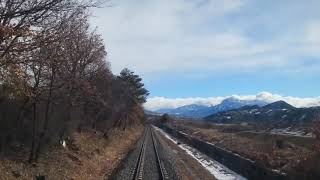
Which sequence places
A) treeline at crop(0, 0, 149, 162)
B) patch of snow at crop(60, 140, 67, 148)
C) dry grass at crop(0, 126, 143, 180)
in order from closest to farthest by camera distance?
treeline at crop(0, 0, 149, 162) → dry grass at crop(0, 126, 143, 180) → patch of snow at crop(60, 140, 67, 148)

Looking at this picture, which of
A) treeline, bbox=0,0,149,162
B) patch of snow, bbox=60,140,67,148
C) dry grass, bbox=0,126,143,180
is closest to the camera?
treeline, bbox=0,0,149,162

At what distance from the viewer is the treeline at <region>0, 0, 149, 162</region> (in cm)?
1374

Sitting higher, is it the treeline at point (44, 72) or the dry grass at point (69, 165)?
the treeline at point (44, 72)

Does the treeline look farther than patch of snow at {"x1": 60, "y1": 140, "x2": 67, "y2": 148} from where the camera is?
No

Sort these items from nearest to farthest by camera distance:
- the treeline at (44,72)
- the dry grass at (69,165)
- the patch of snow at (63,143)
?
1. the treeline at (44,72)
2. the dry grass at (69,165)
3. the patch of snow at (63,143)

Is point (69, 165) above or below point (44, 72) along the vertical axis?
below

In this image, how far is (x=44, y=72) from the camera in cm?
2433

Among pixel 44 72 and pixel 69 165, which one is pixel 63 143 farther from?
pixel 44 72

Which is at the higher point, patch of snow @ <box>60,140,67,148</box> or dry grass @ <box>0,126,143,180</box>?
patch of snow @ <box>60,140,67,148</box>

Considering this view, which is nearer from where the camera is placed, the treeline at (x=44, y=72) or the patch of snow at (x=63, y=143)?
the treeline at (x=44, y=72)

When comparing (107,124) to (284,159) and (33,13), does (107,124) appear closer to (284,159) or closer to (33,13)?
(284,159)

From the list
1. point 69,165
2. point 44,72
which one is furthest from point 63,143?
point 44,72

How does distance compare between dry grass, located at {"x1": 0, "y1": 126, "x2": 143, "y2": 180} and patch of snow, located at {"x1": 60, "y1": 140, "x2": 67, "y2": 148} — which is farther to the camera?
patch of snow, located at {"x1": 60, "y1": 140, "x2": 67, "y2": 148}

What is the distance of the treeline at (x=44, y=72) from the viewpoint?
1374 cm
